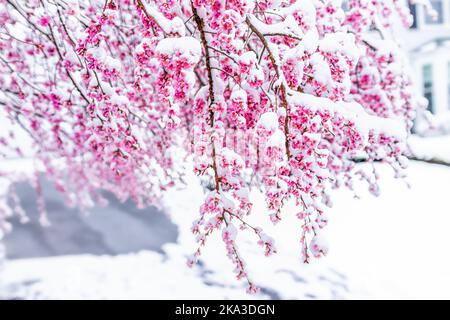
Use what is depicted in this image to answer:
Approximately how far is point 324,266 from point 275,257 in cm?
75

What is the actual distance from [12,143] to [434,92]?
14071 mm

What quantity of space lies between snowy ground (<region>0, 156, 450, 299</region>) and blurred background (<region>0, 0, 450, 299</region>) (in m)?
0.01

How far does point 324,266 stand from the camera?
557cm

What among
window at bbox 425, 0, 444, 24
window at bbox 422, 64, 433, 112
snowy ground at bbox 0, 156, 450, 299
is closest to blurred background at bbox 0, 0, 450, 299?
snowy ground at bbox 0, 156, 450, 299

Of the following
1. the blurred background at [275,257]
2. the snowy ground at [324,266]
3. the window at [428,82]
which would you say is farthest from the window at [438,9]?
the snowy ground at [324,266]

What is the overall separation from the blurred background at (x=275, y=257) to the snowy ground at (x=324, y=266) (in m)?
0.01

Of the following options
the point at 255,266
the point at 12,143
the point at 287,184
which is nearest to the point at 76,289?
the point at 12,143

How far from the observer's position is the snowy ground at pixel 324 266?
4.96m

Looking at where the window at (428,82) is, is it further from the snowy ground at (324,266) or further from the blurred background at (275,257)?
the snowy ground at (324,266)

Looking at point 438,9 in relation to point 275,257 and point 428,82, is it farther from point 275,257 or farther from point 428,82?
point 275,257

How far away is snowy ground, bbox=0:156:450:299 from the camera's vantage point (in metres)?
4.96

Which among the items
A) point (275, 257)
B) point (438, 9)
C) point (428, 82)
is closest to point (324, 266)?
point (275, 257)

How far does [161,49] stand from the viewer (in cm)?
151

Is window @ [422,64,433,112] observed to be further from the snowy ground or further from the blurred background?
the snowy ground
